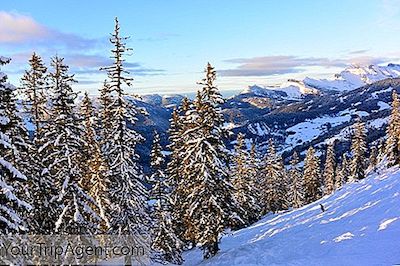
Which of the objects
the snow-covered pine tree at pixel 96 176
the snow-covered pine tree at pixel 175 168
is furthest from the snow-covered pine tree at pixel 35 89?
the snow-covered pine tree at pixel 175 168

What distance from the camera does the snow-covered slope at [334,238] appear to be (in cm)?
2450

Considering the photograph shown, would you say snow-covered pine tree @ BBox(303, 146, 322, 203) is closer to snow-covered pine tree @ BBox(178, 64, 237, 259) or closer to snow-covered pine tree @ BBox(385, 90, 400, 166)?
snow-covered pine tree @ BBox(385, 90, 400, 166)

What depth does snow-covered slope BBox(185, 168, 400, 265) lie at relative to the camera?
24500 millimetres

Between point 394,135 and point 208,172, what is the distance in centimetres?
4181

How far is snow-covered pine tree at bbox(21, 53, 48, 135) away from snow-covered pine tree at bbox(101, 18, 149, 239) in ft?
12.8

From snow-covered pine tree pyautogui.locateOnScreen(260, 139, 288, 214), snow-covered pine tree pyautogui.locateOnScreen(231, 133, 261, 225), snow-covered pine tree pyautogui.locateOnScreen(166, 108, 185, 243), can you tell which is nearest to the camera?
snow-covered pine tree pyautogui.locateOnScreen(166, 108, 185, 243)

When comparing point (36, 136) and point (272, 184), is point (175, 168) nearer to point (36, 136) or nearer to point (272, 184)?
point (36, 136)

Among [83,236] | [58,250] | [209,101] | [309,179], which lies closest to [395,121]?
[309,179]

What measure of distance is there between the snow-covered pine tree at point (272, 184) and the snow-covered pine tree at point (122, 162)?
39.0 meters

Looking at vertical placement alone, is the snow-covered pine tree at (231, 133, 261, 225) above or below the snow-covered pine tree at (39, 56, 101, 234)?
below

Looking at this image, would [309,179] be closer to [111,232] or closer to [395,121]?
[395,121]

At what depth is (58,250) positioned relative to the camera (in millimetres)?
13586

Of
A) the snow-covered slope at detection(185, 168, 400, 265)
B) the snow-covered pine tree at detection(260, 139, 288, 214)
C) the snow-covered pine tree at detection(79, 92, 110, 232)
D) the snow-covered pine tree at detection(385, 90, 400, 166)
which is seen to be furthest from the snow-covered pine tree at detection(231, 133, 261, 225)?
the snow-covered pine tree at detection(79, 92, 110, 232)

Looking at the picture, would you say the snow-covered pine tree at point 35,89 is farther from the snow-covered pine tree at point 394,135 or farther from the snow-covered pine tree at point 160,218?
the snow-covered pine tree at point 394,135
